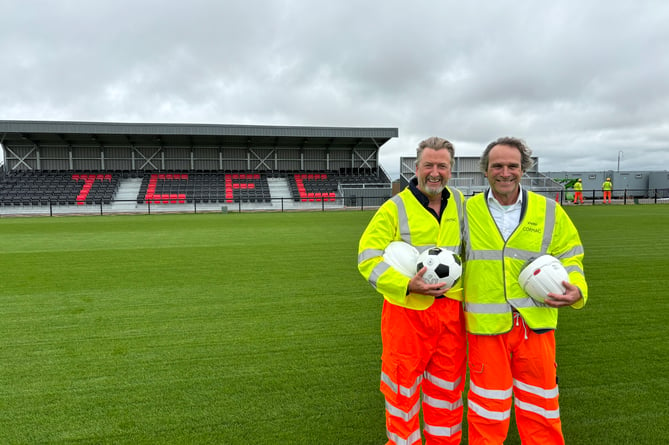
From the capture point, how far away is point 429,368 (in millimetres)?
2363

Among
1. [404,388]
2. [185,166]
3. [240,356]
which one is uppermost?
[185,166]

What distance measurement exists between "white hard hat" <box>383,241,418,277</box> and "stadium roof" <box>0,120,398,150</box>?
34836 millimetres

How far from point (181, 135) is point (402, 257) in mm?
36366

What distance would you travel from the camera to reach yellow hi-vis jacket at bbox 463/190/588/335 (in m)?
2.19

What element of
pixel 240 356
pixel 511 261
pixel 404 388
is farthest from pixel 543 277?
pixel 240 356

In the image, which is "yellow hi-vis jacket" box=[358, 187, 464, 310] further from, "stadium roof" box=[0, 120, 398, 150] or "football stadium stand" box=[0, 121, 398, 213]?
"stadium roof" box=[0, 120, 398, 150]

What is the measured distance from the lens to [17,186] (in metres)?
33.0

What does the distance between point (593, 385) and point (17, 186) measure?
40.9 m

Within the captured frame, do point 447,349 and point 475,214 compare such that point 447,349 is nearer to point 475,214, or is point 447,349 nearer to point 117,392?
point 475,214

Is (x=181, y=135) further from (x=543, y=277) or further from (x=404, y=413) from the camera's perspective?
(x=543, y=277)

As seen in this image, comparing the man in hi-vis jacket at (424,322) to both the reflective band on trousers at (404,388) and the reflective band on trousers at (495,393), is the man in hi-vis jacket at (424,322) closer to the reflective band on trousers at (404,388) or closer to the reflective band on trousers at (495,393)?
the reflective band on trousers at (404,388)

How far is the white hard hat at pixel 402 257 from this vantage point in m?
2.23

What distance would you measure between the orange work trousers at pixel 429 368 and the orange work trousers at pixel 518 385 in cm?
13

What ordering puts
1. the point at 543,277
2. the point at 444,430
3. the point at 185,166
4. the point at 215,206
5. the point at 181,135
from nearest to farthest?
the point at 543,277 → the point at 444,430 → the point at 215,206 → the point at 181,135 → the point at 185,166
